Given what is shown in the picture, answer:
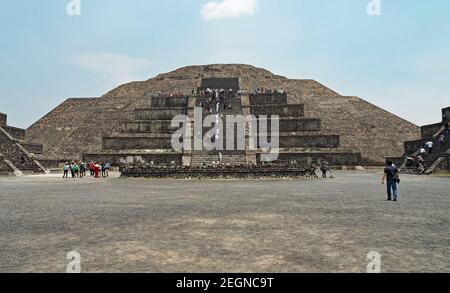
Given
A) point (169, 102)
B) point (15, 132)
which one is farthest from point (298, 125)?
point (15, 132)

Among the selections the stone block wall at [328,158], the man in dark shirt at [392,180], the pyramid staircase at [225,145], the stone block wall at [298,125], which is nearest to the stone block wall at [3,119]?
the pyramid staircase at [225,145]

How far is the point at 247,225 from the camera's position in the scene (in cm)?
616

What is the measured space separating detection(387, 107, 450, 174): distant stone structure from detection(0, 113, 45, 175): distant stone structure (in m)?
24.6

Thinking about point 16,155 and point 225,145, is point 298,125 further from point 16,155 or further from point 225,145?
point 16,155

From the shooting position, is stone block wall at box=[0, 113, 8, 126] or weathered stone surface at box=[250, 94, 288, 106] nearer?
stone block wall at box=[0, 113, 8, 126]

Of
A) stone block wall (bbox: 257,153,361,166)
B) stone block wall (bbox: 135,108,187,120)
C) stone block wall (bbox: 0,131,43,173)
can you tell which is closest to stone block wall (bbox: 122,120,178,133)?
stone block wall (bbox: 135,108,187,120)

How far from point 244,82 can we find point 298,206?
36395mm

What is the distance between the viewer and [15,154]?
85.1 feet

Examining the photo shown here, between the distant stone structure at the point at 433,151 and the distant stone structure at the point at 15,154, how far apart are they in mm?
24588

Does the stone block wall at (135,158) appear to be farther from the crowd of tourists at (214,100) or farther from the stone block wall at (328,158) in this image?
the stone block wall at (328,158)

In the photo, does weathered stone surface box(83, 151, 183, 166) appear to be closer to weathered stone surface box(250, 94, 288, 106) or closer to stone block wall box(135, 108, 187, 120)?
stone block wall box(135, 108, 187, 120)

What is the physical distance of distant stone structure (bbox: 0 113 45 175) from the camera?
2394 centimetres

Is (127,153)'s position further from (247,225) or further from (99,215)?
(247,225)
